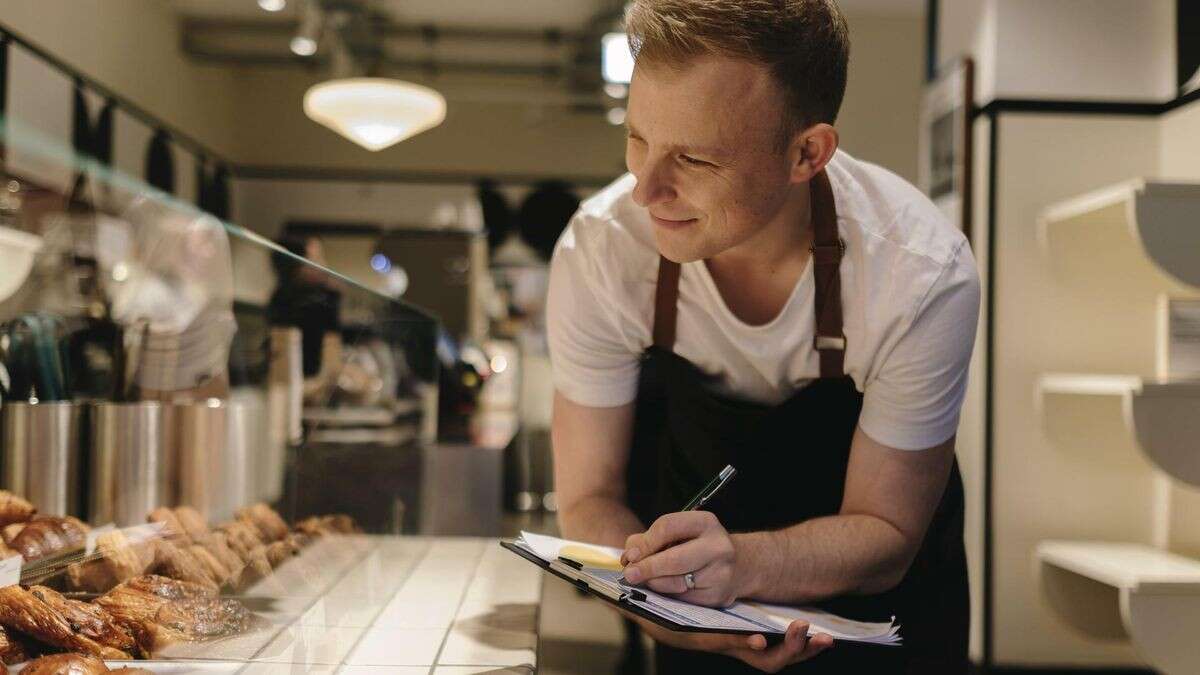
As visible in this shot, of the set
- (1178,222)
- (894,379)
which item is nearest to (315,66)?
(1178,222)

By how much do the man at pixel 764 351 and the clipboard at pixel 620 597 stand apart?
0.07 ft

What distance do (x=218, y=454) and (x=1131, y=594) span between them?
219cm

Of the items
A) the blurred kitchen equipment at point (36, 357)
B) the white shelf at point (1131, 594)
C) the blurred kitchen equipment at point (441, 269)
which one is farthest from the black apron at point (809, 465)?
the blurred kitchen equipment at point (441, 269)

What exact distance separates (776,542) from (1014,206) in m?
2.60

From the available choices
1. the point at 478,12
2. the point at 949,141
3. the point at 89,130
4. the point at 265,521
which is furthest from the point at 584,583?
the point at 478,12

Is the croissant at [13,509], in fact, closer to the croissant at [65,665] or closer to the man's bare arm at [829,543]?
the croissant at [65,665]

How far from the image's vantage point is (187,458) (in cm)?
119

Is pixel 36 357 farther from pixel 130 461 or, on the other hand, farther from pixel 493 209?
pixel 493 209

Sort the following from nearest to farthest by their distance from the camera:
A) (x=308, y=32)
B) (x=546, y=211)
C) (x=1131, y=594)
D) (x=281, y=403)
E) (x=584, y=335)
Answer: (x=584, y=335) < (x=281, y=403) < (x=1131, y=594) < (x=308, y=32) < (x=546, y=211)

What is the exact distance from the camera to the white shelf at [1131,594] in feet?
7.82

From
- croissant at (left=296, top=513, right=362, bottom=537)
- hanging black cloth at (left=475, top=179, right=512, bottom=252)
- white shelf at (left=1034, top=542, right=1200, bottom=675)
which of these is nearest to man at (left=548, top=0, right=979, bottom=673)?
croissant at (left=296, top=513, right=362, bottom=537)

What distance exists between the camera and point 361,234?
19.2 feet

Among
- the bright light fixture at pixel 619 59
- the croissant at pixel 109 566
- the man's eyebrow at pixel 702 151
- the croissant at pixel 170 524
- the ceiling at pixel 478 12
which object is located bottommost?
the croissant at pixel 109 566

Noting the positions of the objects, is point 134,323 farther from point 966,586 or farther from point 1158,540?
point 1158,540
